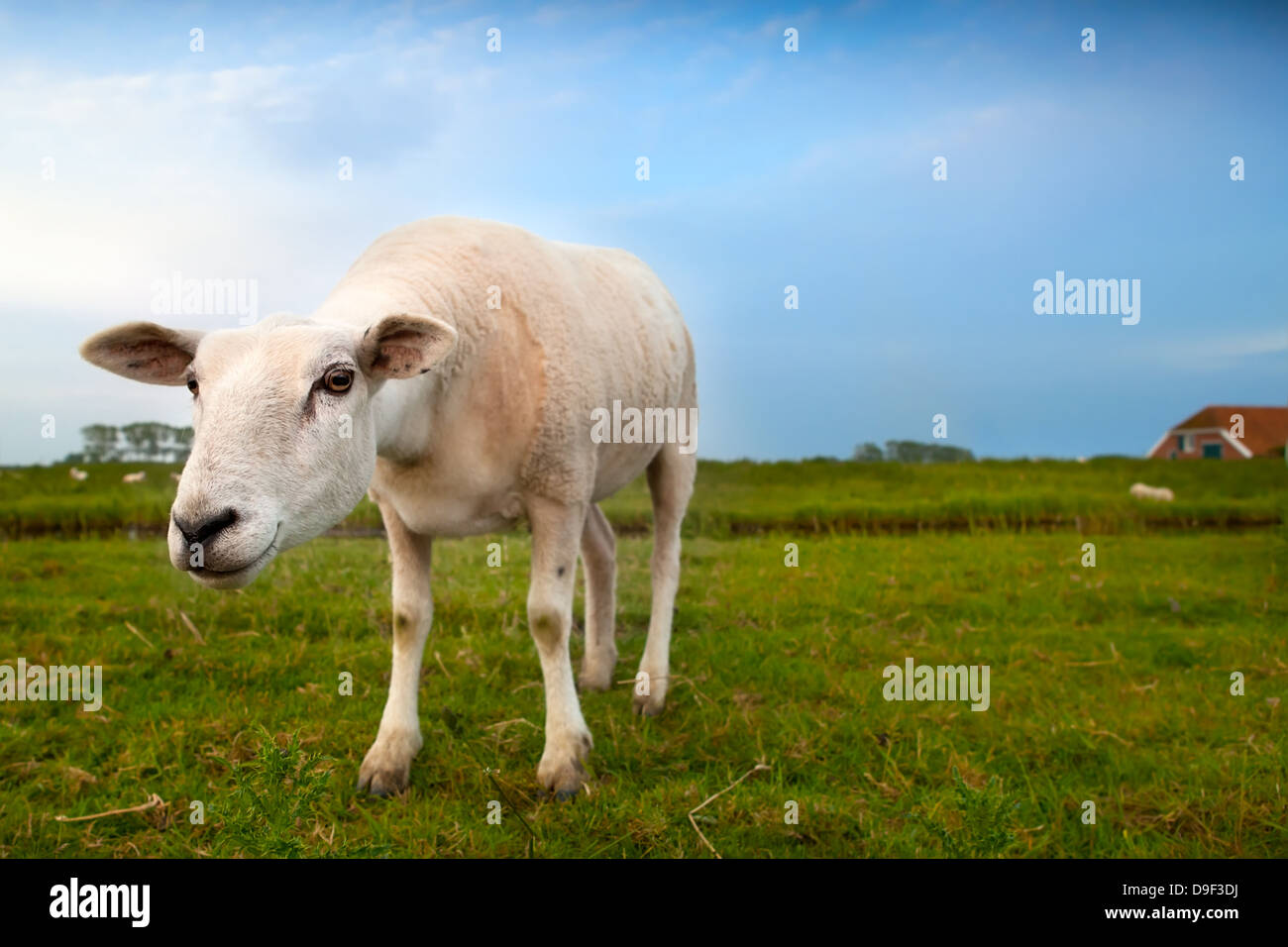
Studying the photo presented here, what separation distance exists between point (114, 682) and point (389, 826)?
9.92 ft

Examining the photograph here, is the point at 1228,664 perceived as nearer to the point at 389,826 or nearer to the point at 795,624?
the point at 795,624

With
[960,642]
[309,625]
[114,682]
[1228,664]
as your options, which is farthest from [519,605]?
[1228,664]

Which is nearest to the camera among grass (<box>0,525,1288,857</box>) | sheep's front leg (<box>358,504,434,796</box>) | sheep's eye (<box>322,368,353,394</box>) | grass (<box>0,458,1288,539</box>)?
sheep's eye (<box>322,368,353,394</box>)

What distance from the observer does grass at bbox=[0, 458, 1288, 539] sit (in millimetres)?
13602

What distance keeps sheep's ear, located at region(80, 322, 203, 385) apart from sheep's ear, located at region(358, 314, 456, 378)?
657mm

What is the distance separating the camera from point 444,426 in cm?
441

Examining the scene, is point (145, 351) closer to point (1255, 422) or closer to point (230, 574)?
point (230, 574)

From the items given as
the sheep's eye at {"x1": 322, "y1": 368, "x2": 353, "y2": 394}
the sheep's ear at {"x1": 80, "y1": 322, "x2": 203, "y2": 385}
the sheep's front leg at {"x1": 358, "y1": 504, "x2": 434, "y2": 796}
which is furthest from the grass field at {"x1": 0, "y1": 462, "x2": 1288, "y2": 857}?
the sheep's ear at {"x1": 80, "y1": 322, "x2": 203, "y2": 385}

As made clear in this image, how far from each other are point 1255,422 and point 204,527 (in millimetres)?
29794

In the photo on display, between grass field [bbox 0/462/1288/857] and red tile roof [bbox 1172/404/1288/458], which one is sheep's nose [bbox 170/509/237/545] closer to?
grass field [bbox 0/462/1288/857]

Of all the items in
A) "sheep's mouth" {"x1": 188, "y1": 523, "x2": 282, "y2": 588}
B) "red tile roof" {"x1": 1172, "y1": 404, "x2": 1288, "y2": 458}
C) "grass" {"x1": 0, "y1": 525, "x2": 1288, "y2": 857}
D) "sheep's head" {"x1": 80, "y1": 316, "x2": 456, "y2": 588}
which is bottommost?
"grass" {"x1": 0, "y1": 525, "x2": 1288, "y2": 857}

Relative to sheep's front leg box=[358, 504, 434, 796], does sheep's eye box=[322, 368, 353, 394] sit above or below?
above

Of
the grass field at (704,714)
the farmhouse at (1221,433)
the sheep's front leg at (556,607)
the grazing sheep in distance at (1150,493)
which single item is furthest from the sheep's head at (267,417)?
the farmhouse at (1221,433)

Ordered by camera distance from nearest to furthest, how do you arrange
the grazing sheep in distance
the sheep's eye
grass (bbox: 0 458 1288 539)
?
the sheep's eye < grass (bbox: 0 458 1288 539) < the grazing sheep in distance
